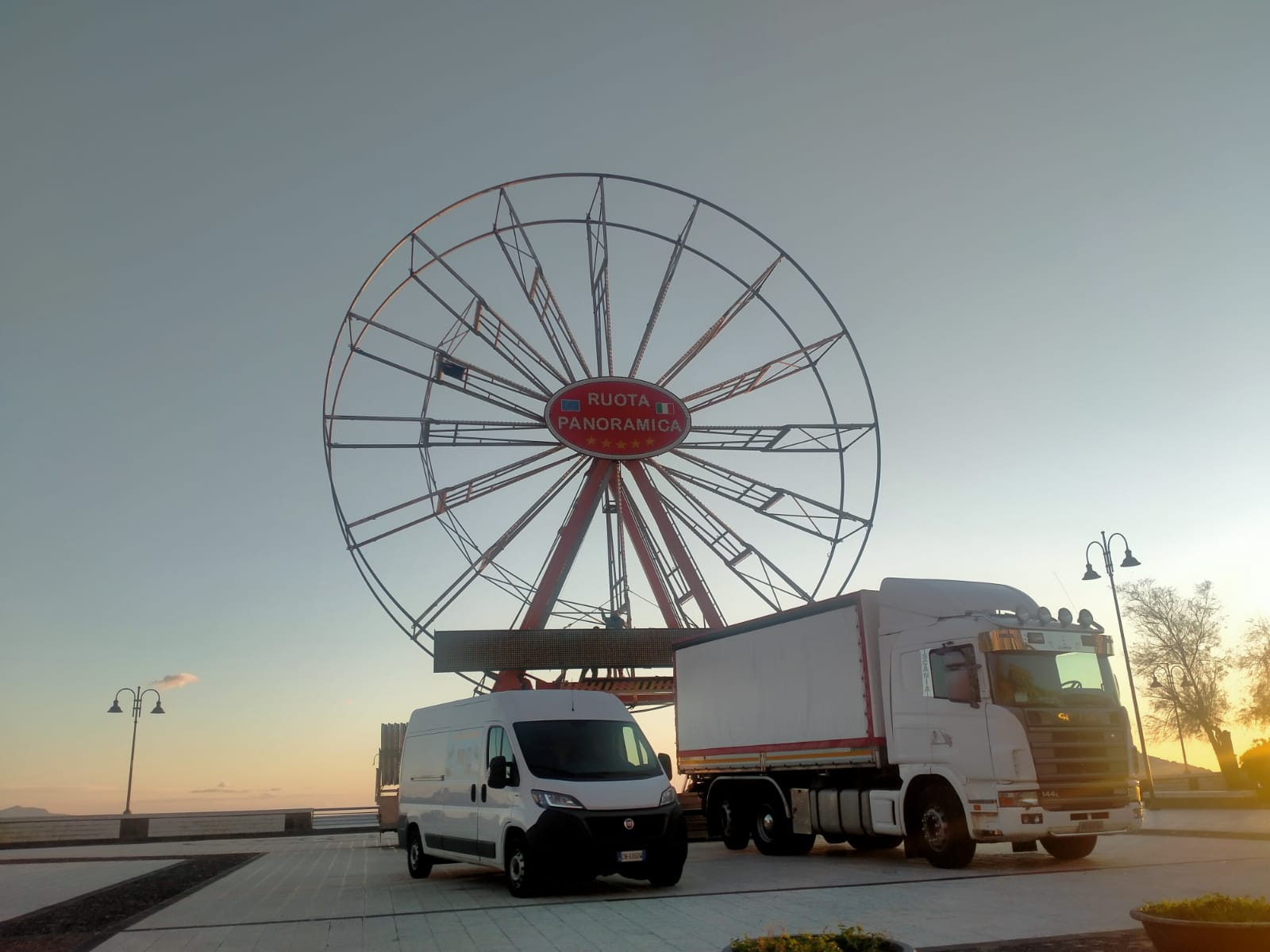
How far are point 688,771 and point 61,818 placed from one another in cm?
2201

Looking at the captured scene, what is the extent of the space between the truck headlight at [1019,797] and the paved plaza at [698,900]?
35.0 inches

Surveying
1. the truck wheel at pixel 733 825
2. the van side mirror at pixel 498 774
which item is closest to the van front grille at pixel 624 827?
the van side mirror at pixel 498 774

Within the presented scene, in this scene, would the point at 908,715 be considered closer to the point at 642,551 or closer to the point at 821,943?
the point at 821,943

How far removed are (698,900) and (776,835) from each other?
5.57 meters

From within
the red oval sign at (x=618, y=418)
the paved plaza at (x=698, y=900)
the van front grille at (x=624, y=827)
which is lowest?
the paved plaza at (x=698, y=900)

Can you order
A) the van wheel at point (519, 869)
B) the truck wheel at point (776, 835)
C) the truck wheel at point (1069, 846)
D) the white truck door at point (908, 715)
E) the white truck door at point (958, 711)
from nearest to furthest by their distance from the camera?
the van wheel at point (519, 869) < the white truck door at point (958, 711) < the white truck door at point (908, 715) < the truck wheel at point (1069, 846) < the truck wheel at point (776, 835)

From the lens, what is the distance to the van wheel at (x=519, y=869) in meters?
11.5

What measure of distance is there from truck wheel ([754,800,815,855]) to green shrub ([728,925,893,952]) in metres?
9.97

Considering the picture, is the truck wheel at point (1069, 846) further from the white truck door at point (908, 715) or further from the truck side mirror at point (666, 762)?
the truck side mirror at point (666, 762)

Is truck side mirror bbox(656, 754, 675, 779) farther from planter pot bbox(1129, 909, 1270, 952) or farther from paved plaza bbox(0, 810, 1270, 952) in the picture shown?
planter pot bbox(1129, 909, 1270, 952)

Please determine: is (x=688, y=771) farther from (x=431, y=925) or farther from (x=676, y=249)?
(x=676, y=249)

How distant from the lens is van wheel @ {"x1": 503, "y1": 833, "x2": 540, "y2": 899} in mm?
11461

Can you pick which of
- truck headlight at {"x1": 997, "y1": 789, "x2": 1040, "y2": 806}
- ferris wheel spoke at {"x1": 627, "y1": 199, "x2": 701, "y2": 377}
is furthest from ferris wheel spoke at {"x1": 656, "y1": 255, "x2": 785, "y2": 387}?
truck headlight at {"x1": 997, "y1": 789, "x2": 1040, "y2": 806}

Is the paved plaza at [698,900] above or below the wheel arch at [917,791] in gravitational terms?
below
